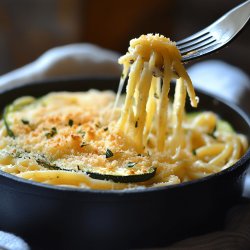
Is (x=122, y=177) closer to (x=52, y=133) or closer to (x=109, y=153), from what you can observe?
(x=109, y=153)

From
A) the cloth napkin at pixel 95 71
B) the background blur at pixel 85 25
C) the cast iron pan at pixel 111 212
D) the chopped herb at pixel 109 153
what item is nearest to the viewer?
the cast iron pan at pixel 111 212

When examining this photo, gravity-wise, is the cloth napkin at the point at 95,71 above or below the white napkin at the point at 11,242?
above

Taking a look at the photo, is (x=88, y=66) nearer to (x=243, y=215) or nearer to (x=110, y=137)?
(x=110, y=137)

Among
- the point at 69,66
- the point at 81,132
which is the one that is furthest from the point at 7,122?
the point at 69,66

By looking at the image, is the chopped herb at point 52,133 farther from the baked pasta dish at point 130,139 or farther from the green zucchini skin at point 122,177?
the green zucchini skin at point 122,177

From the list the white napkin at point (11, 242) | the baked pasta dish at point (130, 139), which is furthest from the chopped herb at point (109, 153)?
the white napkin at point (11, 242)

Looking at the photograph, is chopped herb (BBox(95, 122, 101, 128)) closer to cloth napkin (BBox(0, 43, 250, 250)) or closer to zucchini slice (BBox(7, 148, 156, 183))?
zucchini slice (BBox(7, 148, 156, 183))

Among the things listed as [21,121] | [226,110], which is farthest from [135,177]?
[226,110]
